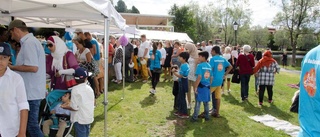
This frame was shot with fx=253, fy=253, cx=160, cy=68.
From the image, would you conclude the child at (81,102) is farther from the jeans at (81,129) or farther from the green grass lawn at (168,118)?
the green grass lawn at (168,118)

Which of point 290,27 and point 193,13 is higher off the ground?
point 193,13

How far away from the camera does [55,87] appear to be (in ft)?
15.1

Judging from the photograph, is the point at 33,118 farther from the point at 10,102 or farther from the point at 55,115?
the point at 10,102

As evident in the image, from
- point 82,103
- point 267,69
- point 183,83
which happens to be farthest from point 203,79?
point 82,103

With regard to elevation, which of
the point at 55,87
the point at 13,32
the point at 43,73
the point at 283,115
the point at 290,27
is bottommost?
the point at 283,115

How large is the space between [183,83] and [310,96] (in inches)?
169

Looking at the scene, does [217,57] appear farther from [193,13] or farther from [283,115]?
[193,13]

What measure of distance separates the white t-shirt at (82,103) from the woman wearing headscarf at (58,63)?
102 centimetres

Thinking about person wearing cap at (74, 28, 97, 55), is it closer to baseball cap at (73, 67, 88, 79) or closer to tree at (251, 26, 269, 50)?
baseball cap at (73, 67, 88, 79)

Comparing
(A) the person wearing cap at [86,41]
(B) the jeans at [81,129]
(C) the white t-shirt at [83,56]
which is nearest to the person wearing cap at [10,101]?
(B) the jeans at [81,129]

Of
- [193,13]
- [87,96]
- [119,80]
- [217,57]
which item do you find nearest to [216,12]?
[193,13]

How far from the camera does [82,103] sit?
3.45 meters

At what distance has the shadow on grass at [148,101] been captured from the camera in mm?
7176

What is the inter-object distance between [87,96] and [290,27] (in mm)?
32822
